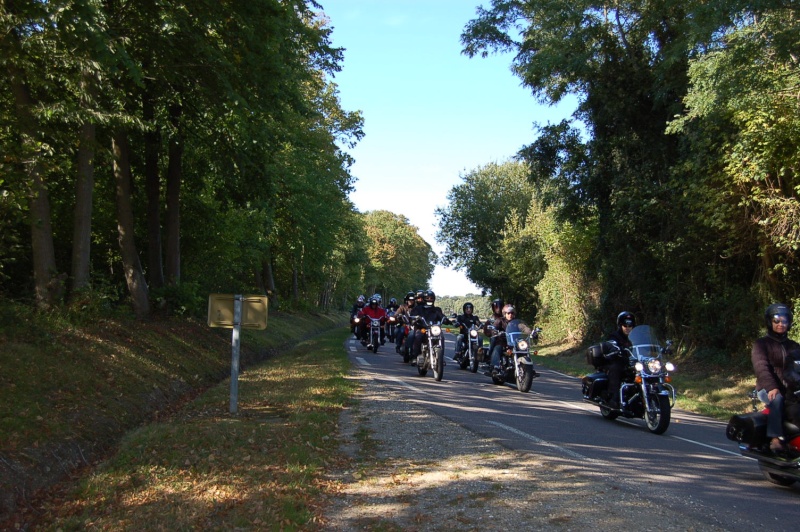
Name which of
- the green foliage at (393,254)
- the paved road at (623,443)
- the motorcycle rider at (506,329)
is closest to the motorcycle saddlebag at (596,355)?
the paved road at (623,443)

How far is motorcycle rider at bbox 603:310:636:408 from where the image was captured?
11.1 metres

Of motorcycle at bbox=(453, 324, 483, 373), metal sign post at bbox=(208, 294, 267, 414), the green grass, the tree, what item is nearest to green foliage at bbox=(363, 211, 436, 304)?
the tree

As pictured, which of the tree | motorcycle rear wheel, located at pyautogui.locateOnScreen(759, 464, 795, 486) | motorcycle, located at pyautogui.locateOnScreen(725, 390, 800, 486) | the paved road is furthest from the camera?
the tree

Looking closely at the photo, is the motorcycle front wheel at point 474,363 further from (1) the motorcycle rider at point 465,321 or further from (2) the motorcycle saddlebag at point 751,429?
(2) the motorcycle saddlebag at point 751,429

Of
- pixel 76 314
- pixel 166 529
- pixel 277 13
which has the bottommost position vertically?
pixel 166 529

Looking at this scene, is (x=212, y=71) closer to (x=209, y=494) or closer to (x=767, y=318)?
(x=209, y=494)

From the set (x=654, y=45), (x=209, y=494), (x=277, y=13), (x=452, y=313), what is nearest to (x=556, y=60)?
(x=654, y=45)

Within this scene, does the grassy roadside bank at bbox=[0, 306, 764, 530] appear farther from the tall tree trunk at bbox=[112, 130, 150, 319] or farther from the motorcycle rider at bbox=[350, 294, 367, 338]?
the motorcycle rider at bbox=[350, 294, 367, 338]

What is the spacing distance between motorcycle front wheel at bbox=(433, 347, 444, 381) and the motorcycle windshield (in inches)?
225

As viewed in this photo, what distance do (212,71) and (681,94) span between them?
1414cm

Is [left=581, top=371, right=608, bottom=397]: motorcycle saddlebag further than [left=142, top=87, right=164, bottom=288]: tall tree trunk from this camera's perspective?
No

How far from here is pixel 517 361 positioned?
15.0 m

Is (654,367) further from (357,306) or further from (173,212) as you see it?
(357,306)

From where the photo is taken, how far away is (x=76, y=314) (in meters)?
12.8
